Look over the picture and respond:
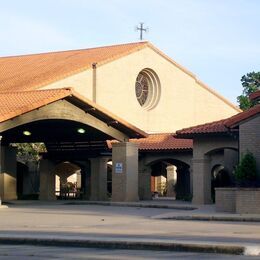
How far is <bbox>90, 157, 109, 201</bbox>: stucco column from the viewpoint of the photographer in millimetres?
43438

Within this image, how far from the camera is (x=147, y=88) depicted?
6094 centimetres

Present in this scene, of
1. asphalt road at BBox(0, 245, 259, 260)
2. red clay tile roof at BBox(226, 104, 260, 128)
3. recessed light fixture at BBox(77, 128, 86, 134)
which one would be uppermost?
recessed light fixture at BBox(77, 128, 86, 134)

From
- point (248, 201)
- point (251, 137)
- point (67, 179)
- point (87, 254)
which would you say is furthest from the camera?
point (67, 179)

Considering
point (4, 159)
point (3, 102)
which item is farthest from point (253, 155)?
point (4, 159)

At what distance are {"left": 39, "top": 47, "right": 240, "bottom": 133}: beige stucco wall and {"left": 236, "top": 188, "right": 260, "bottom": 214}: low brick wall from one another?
23.7 metres

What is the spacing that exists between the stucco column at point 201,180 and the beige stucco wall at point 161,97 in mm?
14580

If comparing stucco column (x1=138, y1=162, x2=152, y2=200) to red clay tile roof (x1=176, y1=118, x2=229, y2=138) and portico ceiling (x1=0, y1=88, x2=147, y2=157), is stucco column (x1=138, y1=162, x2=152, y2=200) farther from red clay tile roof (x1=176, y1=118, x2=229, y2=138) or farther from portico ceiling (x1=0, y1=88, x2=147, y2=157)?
red clay tile roof (x1=176, y1=118, x2=229, y2=138)

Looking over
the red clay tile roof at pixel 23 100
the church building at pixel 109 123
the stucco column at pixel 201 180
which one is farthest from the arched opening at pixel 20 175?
the stucco column at pixel 201 180

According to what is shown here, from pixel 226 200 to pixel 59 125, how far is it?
13669 millimetres

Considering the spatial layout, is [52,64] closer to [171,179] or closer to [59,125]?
[171,179]

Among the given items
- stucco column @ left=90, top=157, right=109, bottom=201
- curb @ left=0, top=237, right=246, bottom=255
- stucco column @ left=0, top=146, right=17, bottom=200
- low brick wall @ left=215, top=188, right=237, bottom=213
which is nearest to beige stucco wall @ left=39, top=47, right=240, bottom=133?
stucco column @ left=0, top=146, right=17, bottom=200

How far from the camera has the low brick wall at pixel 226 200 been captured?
26848 millimetres

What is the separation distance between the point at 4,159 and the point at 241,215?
22841mm

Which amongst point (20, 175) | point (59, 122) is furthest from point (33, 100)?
point (20, 175)
